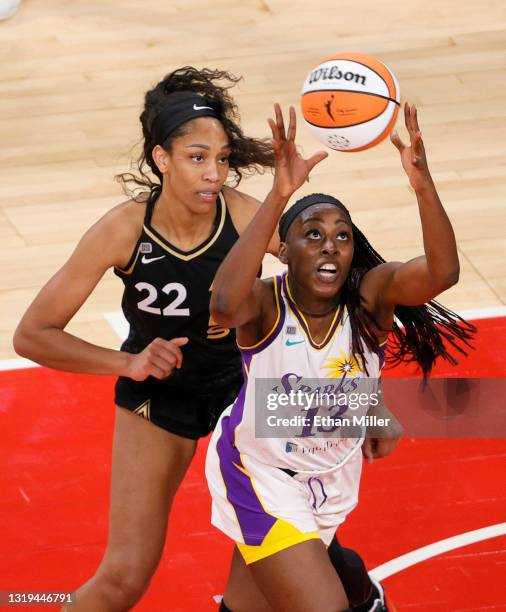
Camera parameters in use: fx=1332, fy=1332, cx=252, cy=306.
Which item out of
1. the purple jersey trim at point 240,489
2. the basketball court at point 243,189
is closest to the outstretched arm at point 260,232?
the purple jersey trim at point 240,489

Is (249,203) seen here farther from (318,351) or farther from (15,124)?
(15,124)

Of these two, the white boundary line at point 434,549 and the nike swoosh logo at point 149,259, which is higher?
the nike swoosh logo at point 149,259

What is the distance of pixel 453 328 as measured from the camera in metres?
5.10

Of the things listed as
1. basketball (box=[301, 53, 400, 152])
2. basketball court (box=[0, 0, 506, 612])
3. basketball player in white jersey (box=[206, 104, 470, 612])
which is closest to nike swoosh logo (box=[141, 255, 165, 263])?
basketball player in white jersey (box=[206, 104, 470, 612])

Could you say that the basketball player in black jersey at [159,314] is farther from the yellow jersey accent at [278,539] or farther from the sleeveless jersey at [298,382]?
the yellow jersey accent at [278,539]

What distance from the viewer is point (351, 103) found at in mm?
4910

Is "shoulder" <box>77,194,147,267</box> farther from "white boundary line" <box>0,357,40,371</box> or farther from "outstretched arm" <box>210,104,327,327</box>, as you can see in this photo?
"white boundary line" <box>0,357,40,371</box>

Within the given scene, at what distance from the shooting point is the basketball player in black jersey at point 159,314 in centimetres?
484

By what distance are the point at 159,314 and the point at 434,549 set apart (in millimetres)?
1681

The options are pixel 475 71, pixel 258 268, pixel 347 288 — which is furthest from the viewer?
pixel 475 71

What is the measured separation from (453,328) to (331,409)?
86 centimetres

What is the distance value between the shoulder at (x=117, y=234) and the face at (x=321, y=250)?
0.72 m

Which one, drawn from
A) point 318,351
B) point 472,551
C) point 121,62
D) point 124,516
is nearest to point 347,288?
point 318,351

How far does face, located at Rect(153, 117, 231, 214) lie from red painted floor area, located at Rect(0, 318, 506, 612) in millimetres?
1628
